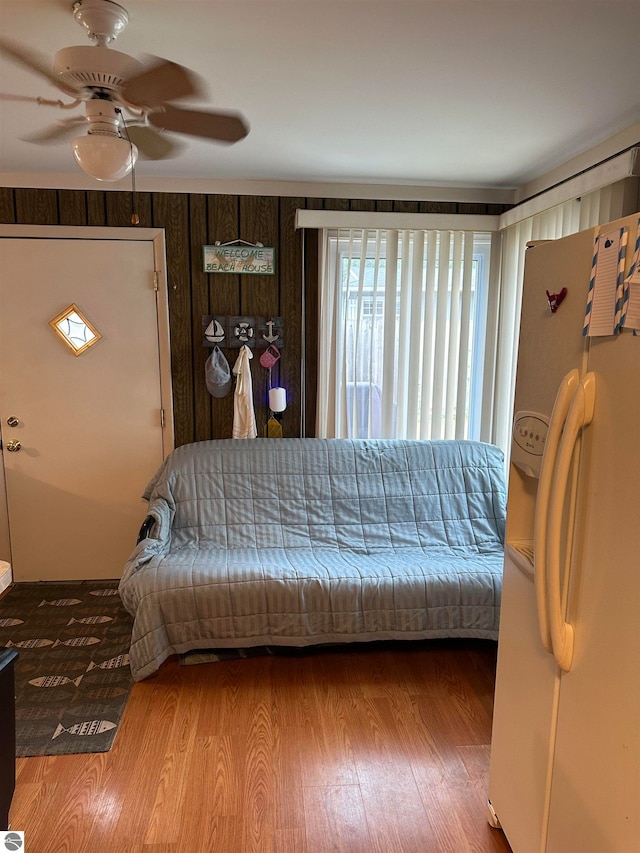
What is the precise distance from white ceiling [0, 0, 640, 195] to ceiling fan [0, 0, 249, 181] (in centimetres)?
7

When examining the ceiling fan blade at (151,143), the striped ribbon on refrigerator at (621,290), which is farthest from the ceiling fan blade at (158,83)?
the striped ribbon on refrigerator at (621,290)

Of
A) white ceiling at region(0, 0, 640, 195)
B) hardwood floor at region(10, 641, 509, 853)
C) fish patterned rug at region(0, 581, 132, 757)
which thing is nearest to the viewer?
white ceiling at region(0, 0, 640, 195)

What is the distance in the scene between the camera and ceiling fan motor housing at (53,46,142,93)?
146cm

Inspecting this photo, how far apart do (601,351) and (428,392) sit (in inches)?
90.4

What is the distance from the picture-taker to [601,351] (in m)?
1.25

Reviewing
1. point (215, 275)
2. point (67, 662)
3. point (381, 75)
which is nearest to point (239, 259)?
point (215, 275)

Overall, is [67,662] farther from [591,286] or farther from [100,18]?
[591,286]

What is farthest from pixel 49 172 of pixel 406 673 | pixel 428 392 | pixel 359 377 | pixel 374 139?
pixel 406 673

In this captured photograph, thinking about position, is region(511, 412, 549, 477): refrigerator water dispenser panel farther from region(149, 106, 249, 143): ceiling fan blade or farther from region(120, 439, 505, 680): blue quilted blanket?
region(149, 106, 249, 143): ceiling fan blade

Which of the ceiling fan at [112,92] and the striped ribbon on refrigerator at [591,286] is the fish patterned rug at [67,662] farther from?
→ the striped ribbon on refrigerator at [591,286]

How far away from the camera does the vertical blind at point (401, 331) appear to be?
3.40 m

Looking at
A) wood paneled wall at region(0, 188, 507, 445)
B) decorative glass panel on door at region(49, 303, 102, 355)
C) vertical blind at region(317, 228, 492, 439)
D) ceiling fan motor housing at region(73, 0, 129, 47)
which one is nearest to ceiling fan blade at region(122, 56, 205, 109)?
ceiling fan motor housing at region(73, 0, 129, 47)

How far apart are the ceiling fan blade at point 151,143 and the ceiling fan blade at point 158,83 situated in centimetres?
27

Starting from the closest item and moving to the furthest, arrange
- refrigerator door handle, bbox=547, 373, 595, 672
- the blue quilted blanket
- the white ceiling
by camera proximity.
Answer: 1. refrigerator door handle, bbox=547, 373, 595, 672
2. the white ceiling
3. the blue quilted blanket
